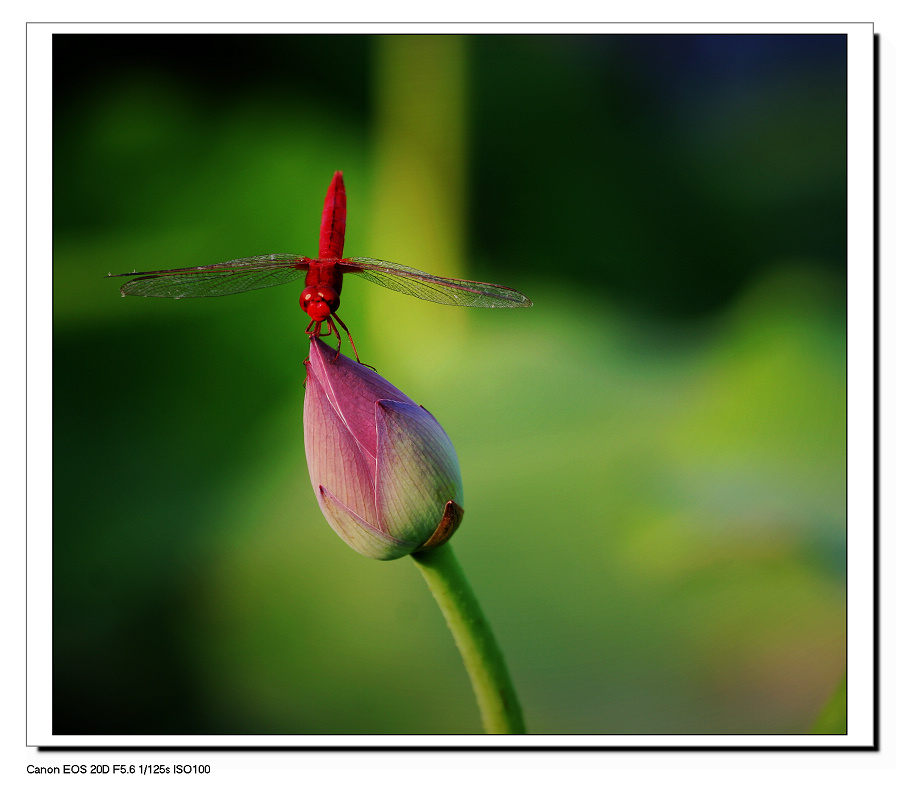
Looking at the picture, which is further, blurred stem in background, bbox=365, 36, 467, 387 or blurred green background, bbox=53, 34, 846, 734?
blurred stem in background, bbox=365, 36, 467, 387

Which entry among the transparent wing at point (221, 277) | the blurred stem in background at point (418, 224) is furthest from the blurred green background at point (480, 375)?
the transparent wing at point (221, 277)

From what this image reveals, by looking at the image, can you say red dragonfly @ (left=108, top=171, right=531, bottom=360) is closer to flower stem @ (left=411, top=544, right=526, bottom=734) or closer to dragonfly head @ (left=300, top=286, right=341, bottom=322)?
dragonfly head @ (left=300, top=286, right=341, bottom=322)

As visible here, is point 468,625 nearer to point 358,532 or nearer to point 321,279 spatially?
point 358,532

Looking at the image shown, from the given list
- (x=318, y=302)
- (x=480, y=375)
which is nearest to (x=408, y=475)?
(x=318, y=302)

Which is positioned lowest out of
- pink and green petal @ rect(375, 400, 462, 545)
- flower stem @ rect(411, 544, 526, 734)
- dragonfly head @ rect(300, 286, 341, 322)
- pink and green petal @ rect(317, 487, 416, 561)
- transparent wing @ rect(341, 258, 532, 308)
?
flower stem @ rect(411, 544, 526, 734)

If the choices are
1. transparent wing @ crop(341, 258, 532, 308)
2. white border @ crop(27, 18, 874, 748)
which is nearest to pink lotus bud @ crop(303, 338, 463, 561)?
transparent wing @ crop(341, 258, 532, 308)

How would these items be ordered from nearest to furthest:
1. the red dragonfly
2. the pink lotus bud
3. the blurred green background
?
the pink lotus bud < the red dragonfly < the blurred green background

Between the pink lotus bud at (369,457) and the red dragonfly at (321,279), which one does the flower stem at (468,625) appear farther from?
the red dragonfly at (321,279)
